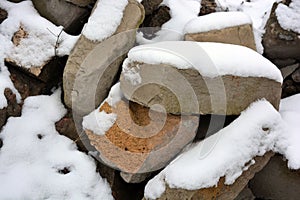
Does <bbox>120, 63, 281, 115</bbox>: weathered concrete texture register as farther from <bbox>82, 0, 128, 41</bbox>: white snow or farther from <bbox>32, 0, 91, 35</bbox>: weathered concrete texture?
<bbox>32, 0, 91, 35</bbox>: weathered concrete texture

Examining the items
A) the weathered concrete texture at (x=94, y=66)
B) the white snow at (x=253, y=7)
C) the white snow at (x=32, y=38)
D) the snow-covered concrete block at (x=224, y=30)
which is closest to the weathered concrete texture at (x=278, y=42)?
the snow-covered concrete block at (x=224, y=30)

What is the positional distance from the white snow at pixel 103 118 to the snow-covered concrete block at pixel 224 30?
0.56 meters

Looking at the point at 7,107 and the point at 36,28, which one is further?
the point at 36,28

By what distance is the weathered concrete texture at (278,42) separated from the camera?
2.24m

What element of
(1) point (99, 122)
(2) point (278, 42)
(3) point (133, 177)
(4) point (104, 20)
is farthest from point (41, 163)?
(2) point (278, 42)

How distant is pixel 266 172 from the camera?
1.97 m

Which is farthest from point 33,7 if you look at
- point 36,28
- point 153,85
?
point 153,85

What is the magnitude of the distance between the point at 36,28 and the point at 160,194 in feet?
4.44

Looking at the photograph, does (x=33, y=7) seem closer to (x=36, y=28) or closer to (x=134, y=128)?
(x=36, y=28)

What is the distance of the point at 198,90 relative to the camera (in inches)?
70.3

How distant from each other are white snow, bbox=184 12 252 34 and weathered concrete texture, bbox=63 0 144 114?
368 mm

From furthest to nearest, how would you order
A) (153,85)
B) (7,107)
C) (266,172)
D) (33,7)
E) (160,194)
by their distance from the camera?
1. (33,7)
2. (7,107)
3. (266,172)
4. (153,85)
5. (160,194)

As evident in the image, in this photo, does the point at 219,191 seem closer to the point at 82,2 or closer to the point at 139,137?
the point at 139,137

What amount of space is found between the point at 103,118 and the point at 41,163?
442mm
